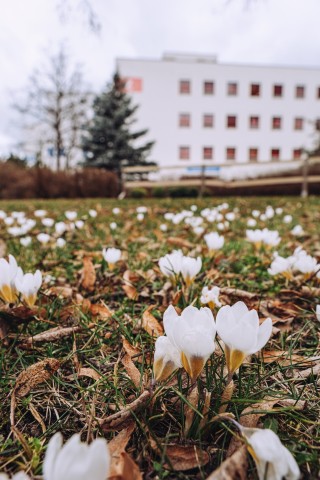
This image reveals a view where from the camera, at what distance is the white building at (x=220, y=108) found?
120 feet

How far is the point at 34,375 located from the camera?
1033mm

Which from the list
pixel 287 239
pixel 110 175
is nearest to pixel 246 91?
pixel 110 175

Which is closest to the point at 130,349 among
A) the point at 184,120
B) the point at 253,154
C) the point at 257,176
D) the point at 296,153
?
the point at 257,176

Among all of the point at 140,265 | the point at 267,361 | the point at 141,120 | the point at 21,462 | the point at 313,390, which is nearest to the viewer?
the point at 21,462

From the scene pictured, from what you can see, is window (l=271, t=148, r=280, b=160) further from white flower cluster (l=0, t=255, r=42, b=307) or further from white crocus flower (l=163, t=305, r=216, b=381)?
white crocus flower (l=163, t=305, r=216, b=381)

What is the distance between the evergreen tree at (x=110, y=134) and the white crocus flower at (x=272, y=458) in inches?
849

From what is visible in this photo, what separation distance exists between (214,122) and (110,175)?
26.8 m

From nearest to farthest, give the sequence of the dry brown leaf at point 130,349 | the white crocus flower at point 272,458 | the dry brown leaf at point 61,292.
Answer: the white crocus flower at point 272,458 < the dry brown leaf at point 130,349 < the dry brown leaf at point 61,292

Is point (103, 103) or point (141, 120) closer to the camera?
point (103, 103)

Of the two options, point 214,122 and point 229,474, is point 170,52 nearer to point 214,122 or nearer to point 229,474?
point 214,122

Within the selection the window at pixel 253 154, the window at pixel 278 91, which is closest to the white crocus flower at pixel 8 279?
the window at pixel 253 154

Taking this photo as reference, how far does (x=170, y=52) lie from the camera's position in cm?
4056

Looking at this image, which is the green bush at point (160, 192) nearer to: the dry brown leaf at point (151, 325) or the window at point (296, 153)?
the dry brown leaf at point (151, 325)

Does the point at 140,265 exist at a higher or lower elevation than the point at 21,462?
higher
